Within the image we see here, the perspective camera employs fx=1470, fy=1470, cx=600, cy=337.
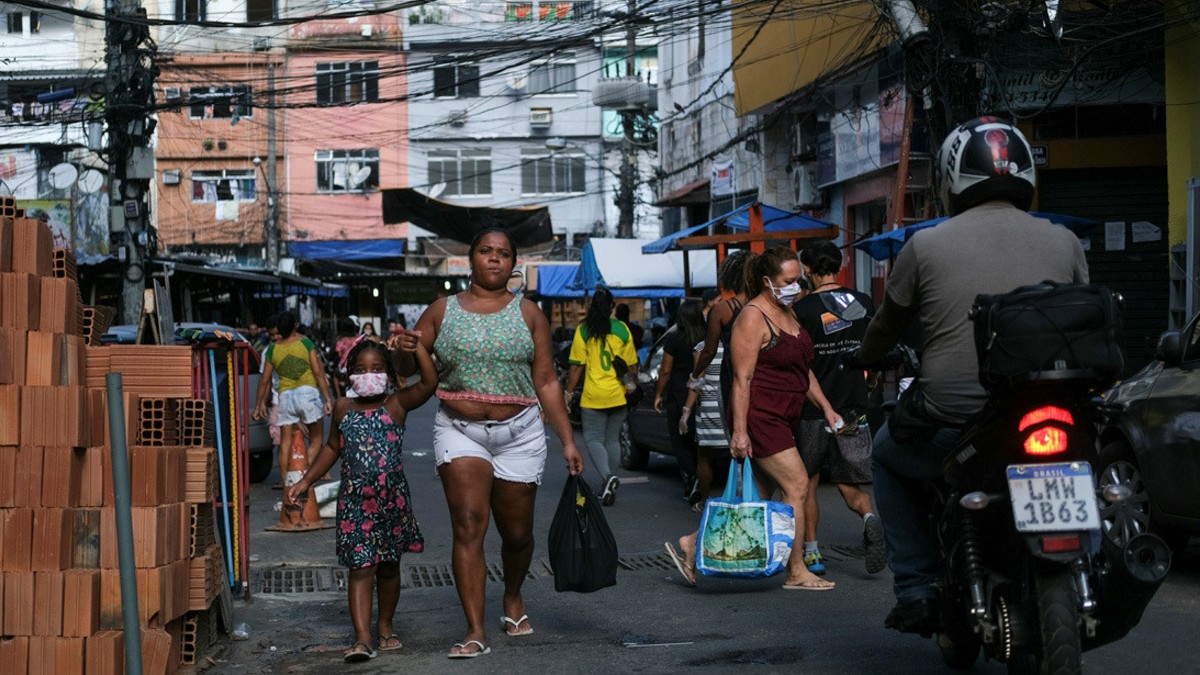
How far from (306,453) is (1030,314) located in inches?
383

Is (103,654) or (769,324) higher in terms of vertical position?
(769,324)

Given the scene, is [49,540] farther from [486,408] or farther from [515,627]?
[515,627]

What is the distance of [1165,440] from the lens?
314 inches

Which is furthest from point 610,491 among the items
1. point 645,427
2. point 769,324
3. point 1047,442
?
point 1047,442

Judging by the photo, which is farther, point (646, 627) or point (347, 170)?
point (347, 170)

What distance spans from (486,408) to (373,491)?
661 mm

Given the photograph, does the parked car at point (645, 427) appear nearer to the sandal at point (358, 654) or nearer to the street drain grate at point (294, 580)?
the street drain grate at point (294, 580)

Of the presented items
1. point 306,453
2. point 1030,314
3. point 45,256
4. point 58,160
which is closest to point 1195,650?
point 1030,314

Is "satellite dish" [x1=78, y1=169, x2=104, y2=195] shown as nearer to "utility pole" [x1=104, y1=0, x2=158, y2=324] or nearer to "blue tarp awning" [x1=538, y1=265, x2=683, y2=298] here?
"utility pole" [x1=104, y1=0, x2=158, y2=324]

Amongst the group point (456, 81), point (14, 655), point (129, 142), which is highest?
point (456, 81)

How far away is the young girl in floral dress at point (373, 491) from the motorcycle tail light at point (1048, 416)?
9.91 feet

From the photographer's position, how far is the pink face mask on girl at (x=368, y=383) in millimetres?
6922

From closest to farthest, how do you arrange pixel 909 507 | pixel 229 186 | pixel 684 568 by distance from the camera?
pixel 909 507 < pixel 684 568 < pixel 229 186

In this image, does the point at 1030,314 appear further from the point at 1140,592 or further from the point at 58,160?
the point at 58,160
